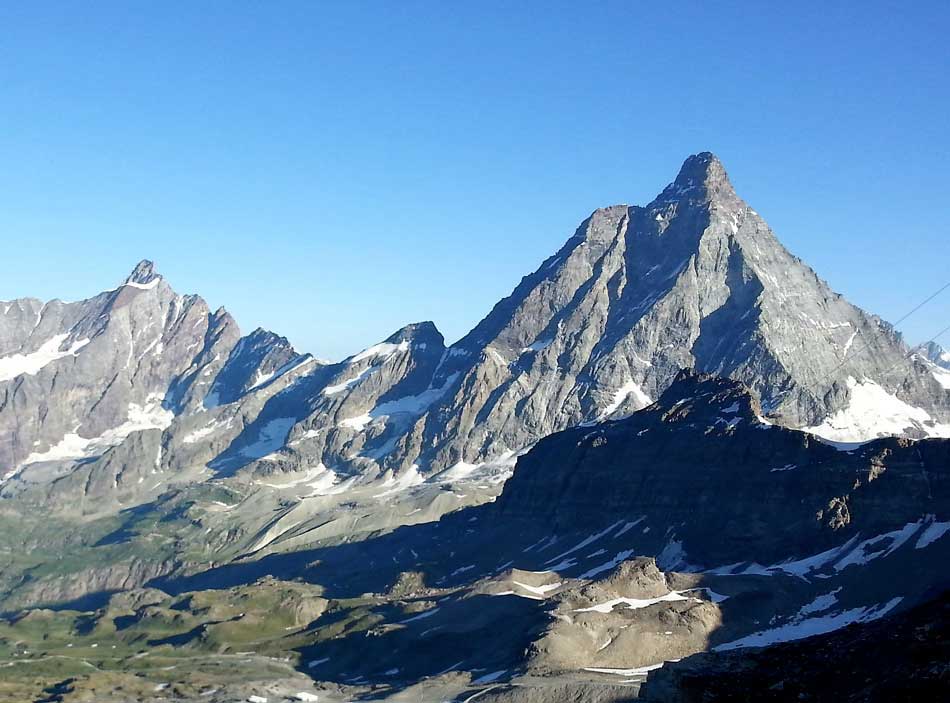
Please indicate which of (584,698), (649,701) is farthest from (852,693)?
(584,698)

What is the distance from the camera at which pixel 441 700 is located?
197 m

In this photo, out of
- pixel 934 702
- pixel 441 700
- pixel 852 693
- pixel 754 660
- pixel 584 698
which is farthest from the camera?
pixel 441 700

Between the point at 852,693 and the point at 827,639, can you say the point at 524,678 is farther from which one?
the point at 852,693

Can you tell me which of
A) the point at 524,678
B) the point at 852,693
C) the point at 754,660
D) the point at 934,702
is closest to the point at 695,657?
the point at 754,660

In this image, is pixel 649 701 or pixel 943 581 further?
pixel 943 581

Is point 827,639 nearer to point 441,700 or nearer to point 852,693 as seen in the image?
point 852,693

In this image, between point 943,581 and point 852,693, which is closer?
point 852,693

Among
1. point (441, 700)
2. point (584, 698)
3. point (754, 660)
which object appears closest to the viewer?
point (754, 660)

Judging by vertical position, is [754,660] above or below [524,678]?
above

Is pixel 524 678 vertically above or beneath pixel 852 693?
beneath

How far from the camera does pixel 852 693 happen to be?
62.3m

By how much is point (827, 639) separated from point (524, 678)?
421 ft

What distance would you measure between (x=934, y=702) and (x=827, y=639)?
72.0 ft

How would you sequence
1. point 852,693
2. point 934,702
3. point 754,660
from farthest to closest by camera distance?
point 754,660 < point 852,693 < point 934,702
